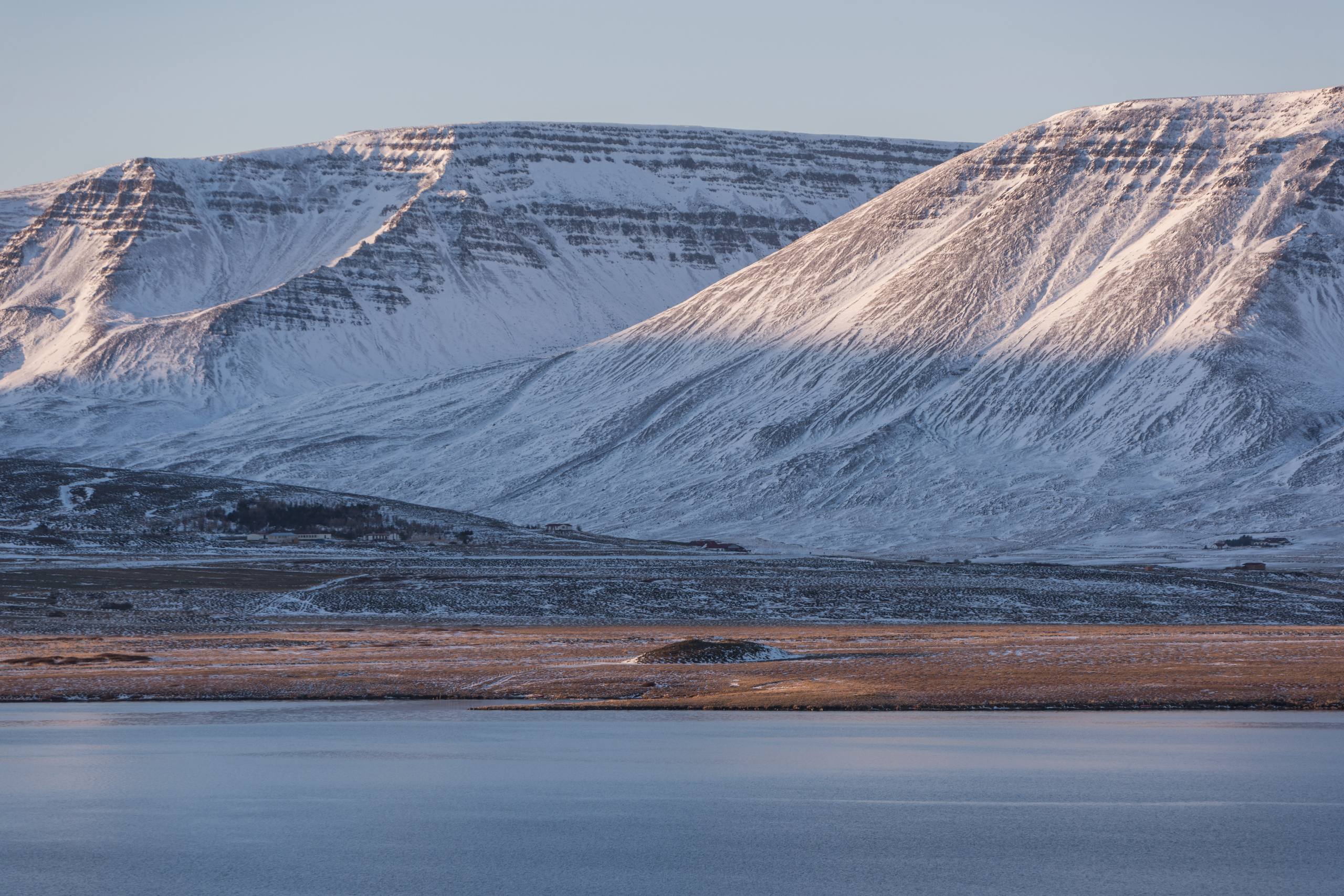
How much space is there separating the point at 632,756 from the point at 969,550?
136163 millimetres

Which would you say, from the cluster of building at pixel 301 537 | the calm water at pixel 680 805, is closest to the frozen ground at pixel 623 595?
the cluster of building at pixel 301 537

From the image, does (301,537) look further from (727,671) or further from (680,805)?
(680,805)

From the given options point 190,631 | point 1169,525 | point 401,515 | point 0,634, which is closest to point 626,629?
point 190,631

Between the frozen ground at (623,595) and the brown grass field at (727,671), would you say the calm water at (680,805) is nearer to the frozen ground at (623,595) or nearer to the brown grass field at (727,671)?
the brown grass field at (727,671)

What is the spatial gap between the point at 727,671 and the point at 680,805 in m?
23.6

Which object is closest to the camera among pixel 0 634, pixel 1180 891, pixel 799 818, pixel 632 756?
pixel 1180 891

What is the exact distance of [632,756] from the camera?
41062 millimetres

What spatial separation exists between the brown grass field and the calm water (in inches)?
117

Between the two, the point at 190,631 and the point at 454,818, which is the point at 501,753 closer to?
the point at 454,818

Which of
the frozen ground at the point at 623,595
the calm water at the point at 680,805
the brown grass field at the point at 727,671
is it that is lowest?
the frozen ground at the point at 623,595

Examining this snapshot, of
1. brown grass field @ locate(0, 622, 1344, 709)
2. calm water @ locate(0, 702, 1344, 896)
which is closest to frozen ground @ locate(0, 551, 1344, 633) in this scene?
brown grass field @ locate(0, 622, 1344, 709)

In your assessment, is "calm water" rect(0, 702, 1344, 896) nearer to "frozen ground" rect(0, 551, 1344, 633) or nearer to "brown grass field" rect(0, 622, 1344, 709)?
"brown grass field" rect(0, 622, 1344, 709)

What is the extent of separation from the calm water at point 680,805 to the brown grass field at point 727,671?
297cm

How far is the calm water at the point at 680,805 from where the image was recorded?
2881 centimetres
